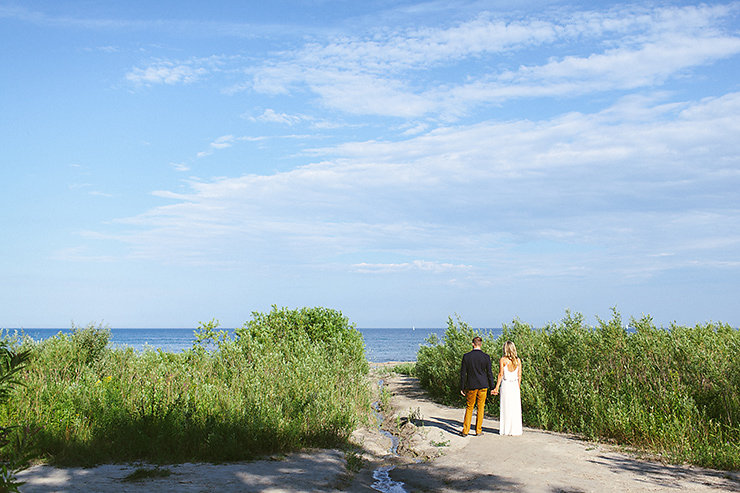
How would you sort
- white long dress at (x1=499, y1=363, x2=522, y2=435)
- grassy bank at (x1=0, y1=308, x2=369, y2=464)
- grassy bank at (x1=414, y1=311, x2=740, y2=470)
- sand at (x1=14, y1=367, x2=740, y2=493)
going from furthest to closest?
white long dress at (x1=499, y1=363, x2=522, y2=435)
grassy bank at (x1=414, y1=311, x2=740, y2=470)
grassy bank at (x1=0, y1=308, x2=369, y2=464)
sand at (x1=14, y1=367, x2=740, y2=493)

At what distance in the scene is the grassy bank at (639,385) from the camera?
1031 centimetres

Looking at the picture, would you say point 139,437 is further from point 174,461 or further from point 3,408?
point 3,408

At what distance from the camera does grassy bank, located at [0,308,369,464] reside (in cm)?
899

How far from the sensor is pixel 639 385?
12.4 metres

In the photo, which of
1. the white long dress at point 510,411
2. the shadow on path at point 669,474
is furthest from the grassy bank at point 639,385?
the white long dress at point 510,411

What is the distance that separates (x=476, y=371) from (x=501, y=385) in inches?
25.9

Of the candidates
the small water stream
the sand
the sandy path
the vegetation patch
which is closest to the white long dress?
the sandy path

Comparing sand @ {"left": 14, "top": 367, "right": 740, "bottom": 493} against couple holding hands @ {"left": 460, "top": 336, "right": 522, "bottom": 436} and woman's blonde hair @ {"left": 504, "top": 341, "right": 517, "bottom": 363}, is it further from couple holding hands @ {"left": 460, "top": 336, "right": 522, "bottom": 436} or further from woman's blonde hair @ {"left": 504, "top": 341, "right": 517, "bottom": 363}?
woman's blonde hair @ {"left": 504, "top": 341, "right": 517, "bottom": 363}

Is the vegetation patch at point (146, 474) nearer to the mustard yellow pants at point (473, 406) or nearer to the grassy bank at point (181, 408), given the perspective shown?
the grassy bank at point (181, 408)

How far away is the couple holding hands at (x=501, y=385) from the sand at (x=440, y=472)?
0.48 m

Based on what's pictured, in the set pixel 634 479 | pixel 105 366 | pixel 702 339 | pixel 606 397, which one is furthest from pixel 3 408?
pixel 702 339

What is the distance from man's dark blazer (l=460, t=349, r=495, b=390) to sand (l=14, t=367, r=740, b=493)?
1209 mm

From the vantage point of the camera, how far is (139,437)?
30.1 ft

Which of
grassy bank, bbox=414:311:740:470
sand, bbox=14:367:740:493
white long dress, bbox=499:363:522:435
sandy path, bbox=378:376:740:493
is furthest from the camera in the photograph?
white long dress, bbox=499:363:522:435
